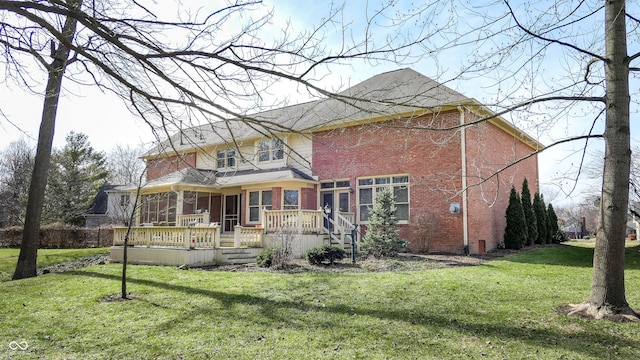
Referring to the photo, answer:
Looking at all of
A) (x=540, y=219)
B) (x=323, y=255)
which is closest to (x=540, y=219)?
(x=540, y=219)

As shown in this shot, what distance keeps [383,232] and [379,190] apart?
9.44 feet

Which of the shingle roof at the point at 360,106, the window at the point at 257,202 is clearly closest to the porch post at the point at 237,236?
the shingle roof at the point at 360,106

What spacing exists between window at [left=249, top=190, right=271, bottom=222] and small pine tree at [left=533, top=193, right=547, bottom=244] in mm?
12276

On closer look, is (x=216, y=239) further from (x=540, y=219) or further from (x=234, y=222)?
(x=540, y=219)

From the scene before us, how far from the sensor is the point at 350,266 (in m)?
11.6

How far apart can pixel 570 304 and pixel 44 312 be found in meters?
8.78

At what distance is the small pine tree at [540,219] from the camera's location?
65.2ft

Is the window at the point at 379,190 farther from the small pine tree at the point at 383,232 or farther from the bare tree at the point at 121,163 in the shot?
the bare tree at the point at 121,163

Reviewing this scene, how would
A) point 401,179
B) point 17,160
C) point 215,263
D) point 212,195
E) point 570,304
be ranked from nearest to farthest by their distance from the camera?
point 570,304, point 215,263, point 401,179, point 212,195, point 17,160

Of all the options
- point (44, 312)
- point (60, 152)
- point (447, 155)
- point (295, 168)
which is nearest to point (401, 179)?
point (447, 155)

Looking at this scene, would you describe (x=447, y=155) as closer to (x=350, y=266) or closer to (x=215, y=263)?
(x=350, y=266)

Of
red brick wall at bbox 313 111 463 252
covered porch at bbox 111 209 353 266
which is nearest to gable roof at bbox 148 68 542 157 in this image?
red brick wall at bbox 313 111 463 252

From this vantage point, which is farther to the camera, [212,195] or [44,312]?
[212,195]

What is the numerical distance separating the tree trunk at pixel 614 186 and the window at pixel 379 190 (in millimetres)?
9789
